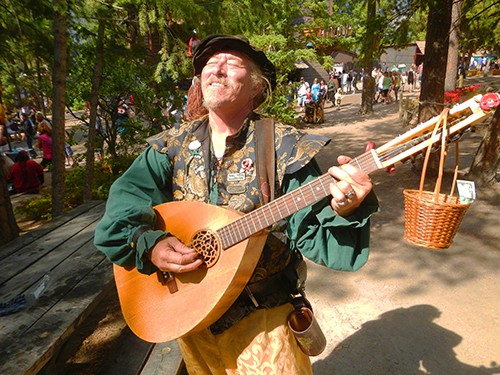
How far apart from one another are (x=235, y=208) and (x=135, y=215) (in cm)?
45

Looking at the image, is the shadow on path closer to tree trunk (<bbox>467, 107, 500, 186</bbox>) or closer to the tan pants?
the tan pants

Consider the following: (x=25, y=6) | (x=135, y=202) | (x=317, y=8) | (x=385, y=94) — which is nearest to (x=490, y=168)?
(x=135, y=202)

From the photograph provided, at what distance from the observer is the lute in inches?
51.8

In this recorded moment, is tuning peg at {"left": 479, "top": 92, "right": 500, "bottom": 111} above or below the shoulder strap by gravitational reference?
above

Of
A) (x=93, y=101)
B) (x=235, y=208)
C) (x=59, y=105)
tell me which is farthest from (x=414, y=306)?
(x=93, y=101)

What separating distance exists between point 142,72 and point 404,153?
6543mm

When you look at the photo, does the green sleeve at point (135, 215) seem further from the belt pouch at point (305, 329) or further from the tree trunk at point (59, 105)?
the tree trunk at point (59, 105)

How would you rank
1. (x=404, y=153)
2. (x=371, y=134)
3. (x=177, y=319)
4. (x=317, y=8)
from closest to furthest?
(x=404, y=153), (x=177, y=319), (x=371, y=134), (x=317, y=8)

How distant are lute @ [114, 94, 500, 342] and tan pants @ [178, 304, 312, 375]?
5.3 inches

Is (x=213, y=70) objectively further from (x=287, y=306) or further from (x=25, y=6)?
(x=25, y=6)

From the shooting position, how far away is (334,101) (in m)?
21.6

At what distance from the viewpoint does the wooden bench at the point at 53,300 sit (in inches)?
75.0

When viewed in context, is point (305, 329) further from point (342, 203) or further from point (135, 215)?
point (135, 215)

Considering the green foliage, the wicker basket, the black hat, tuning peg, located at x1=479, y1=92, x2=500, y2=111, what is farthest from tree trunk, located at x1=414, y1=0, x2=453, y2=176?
the green foliage
